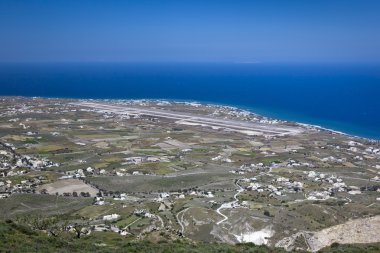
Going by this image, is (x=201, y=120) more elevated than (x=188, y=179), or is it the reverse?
(x=201, y=120)

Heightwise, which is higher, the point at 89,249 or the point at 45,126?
the point at 89,249

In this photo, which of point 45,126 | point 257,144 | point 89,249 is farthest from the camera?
point 45,126

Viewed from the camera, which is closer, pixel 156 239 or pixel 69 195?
pixel 156 239

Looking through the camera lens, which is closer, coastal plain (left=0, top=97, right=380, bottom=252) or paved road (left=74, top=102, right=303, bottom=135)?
coastal plain (left=0, top=97, right=380, bottom=252)

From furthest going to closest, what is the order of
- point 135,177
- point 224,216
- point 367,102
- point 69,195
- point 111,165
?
point 367,102
point 111,165
point 135,177
point 69,195
point 224,216

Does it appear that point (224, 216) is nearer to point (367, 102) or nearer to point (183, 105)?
point (183, 105)

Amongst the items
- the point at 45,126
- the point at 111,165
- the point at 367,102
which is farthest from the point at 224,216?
the point at 367,102

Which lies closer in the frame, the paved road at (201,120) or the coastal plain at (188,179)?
the coastal plain at (188,179)

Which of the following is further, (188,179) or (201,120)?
(201,120)
